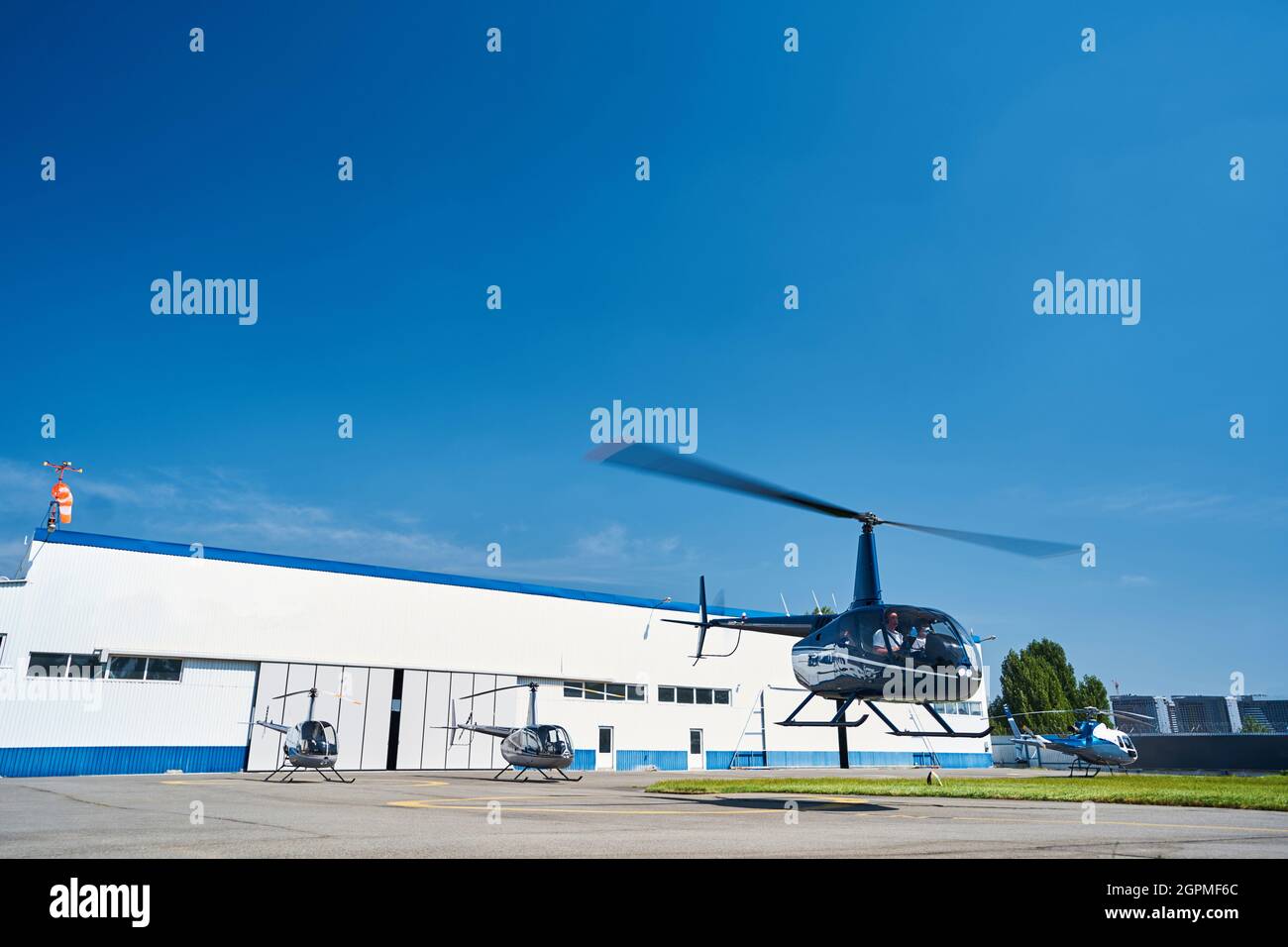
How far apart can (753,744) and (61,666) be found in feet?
114

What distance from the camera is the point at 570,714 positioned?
40.9 metres

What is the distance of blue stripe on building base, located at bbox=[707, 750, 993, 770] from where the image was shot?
1827 inches

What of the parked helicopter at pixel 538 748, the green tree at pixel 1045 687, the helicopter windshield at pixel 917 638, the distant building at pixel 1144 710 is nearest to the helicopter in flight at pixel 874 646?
the helicopter windshield at pixel 917 638

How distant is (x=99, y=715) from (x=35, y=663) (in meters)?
2.88

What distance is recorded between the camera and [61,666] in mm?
29266

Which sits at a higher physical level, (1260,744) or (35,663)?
(35,663)

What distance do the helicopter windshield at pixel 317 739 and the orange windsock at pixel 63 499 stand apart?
15.1 m

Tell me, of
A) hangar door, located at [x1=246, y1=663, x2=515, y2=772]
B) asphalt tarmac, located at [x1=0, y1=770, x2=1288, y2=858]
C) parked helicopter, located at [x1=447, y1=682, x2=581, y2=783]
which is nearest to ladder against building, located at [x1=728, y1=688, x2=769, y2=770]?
hangar door, located at [x1=246, y1=663, x2=515, y2=772]

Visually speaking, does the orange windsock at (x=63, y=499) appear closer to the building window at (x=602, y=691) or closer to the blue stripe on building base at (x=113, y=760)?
the blue stripe on building base at (x=113, y=760)

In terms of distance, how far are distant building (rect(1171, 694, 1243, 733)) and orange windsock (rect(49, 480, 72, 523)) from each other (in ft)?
342

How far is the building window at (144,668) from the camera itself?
99.1 feet
